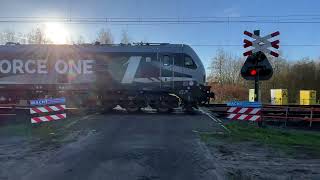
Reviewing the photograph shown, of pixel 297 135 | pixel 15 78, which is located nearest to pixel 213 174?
pixel 297 135

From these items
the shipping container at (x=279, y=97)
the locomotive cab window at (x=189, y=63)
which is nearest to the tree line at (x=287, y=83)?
the shipping container at (x=279, y=97)

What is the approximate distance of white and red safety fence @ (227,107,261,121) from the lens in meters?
15.9

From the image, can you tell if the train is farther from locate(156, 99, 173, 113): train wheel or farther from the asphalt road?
the asphalt road

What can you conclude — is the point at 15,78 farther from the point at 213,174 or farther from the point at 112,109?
the point at 213,174

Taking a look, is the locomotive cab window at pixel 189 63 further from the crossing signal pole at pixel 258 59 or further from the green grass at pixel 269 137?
the crossing signal pole at pixel 258 59

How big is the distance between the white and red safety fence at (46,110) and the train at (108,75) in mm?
7746

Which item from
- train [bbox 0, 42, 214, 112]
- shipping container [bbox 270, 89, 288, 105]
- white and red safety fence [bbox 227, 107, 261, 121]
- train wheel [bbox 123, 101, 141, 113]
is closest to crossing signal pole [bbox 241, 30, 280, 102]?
white and red safety fence [bbox 227, 107, 261, 121]

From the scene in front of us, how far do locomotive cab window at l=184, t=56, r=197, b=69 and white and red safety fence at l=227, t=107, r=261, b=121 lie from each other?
8.94 m

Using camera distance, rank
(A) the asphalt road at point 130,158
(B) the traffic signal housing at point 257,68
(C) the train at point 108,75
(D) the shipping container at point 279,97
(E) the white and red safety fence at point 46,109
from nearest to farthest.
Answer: (A) the asphalt road at point 130,158, (B) the traffic signal housing at point 257,68, (E) the white and red safety fence at point 46,109, (C) the train at point 108,75, (D) the shipping container at point 279,97

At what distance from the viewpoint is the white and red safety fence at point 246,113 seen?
52.0ft

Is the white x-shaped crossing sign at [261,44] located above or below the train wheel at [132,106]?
above

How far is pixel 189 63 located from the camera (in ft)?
82.2

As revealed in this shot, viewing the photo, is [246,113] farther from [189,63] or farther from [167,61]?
[167,61]

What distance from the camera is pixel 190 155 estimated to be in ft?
33.5
